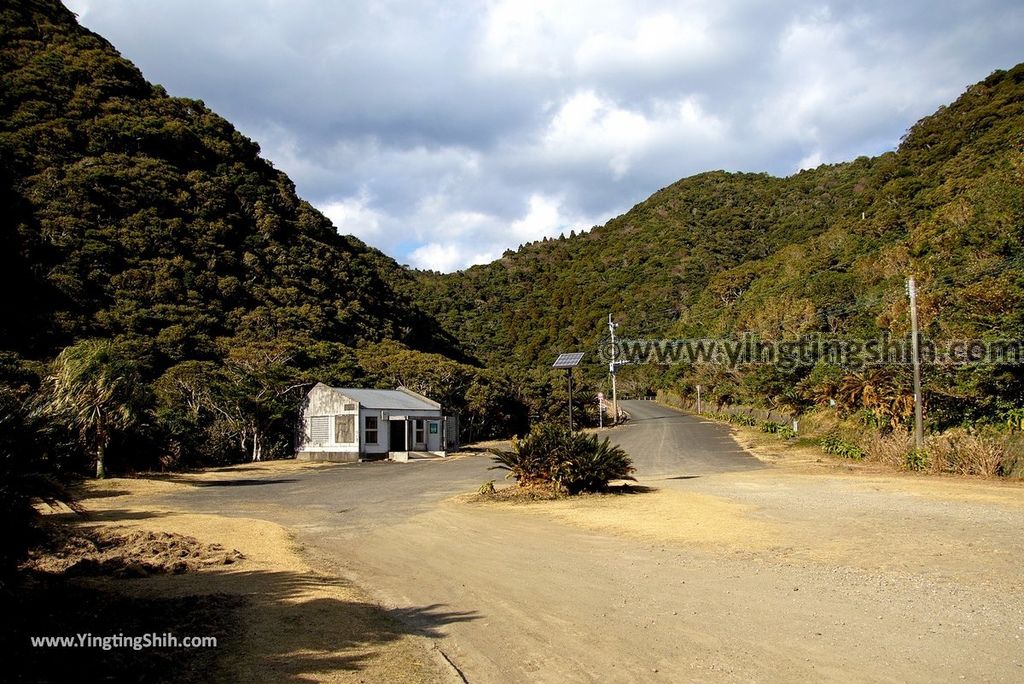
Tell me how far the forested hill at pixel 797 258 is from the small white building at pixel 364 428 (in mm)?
21342

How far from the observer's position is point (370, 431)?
107 feet

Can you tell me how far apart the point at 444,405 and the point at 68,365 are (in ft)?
74.9

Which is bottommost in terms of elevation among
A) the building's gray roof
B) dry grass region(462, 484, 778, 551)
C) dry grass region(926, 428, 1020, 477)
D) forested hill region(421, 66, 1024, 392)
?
dry grass region(462, 484, 778, 551)

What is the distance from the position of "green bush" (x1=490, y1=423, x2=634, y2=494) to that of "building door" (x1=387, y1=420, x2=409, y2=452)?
59.8ft

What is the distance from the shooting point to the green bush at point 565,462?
16.0 meters

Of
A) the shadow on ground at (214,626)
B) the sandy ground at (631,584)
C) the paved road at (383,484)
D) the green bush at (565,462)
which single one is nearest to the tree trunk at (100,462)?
the paved road at (383,484)

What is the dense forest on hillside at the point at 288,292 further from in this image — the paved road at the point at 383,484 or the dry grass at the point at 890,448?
the paved road at the point at 383,484

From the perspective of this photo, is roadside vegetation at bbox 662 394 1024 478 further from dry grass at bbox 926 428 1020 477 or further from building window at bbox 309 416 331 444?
building window at bbox 309 416 331 444

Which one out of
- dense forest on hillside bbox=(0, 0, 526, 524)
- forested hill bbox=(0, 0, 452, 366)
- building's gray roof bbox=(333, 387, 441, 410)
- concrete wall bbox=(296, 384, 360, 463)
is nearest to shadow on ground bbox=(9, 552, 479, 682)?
dense forest on hillside bbox=(0, 0, 526, 524)

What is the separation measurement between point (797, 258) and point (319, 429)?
52.1 metres

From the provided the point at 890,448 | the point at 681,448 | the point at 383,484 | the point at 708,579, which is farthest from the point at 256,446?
the point at 708,579

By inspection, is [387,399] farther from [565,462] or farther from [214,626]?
[214,626]

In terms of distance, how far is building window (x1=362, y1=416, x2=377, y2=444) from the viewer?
32281 millimetres

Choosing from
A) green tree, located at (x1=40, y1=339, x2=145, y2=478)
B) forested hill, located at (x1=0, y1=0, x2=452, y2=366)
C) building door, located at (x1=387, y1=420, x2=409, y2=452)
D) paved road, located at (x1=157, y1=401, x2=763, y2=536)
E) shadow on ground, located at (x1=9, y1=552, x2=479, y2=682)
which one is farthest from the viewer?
forested hill, located at (x1=0, y1=0, x2=452, y2=366)
